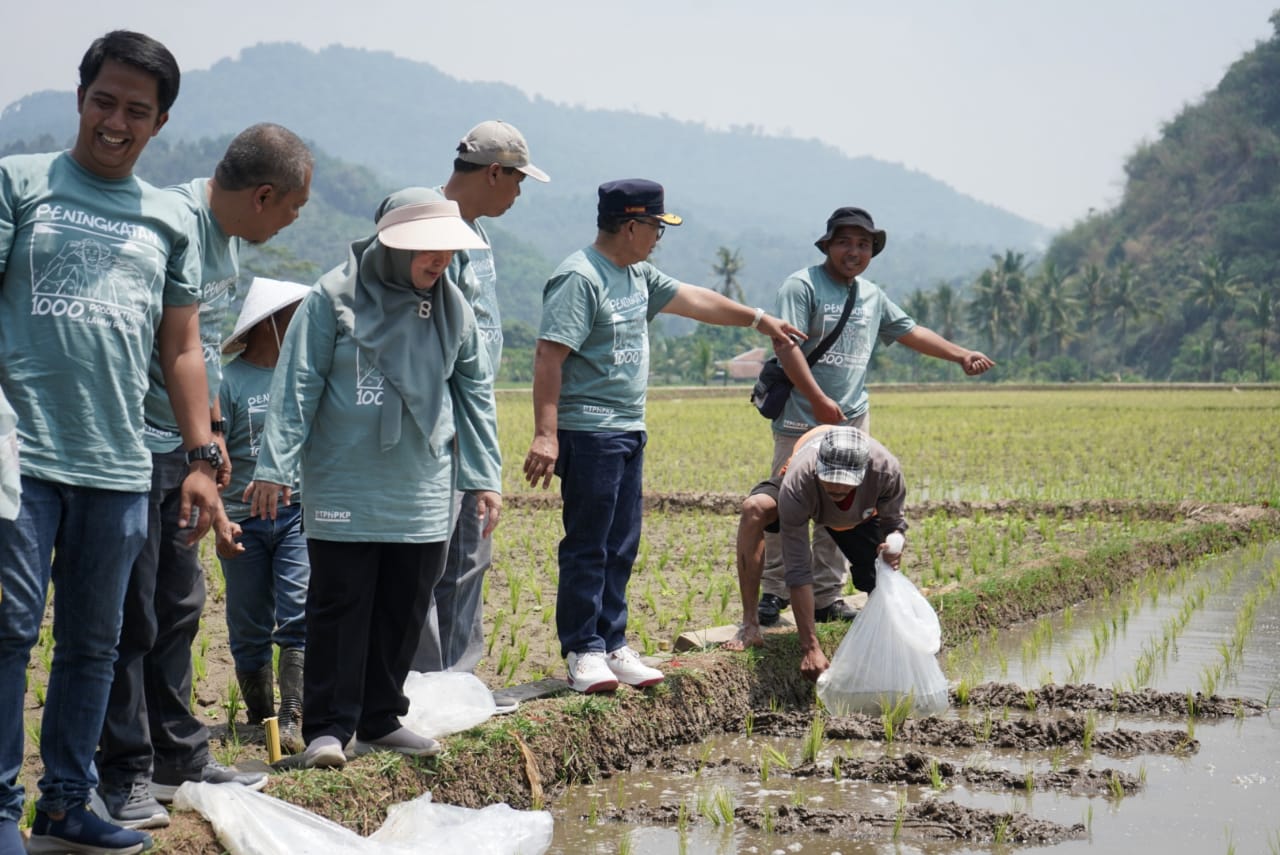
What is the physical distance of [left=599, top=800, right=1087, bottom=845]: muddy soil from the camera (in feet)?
12.1

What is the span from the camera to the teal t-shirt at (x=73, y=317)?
2773mm

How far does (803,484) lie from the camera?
507cm

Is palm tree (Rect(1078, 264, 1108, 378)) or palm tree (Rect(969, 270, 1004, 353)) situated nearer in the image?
palm tree (Rect(1078, 264, 1108, 378))

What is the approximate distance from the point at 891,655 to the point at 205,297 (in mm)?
2754

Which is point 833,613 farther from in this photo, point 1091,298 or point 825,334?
point 1091,298

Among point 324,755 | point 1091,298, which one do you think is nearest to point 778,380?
point 324,755

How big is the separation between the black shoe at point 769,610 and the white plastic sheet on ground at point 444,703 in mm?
1951

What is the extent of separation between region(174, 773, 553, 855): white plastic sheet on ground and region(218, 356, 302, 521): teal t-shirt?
1439 mm

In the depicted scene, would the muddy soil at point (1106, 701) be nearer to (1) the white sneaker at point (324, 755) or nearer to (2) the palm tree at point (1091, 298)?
(1) the white sneaker at point (324, 755)

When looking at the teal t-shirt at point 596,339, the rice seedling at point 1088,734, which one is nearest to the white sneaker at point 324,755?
the teal t-shirt at point 596,339

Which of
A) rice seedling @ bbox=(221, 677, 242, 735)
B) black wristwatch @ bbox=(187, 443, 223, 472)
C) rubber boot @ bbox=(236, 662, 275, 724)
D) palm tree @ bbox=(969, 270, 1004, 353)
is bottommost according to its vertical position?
rice seedling @ bbox=(221, 677, 242, 735)

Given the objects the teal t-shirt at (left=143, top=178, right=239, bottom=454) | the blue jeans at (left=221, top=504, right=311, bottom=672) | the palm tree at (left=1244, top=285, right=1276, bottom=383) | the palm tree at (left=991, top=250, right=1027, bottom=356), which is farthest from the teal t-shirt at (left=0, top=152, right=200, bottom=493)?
the palm tree at (left=991, top=250, right=1027, bottom=356)

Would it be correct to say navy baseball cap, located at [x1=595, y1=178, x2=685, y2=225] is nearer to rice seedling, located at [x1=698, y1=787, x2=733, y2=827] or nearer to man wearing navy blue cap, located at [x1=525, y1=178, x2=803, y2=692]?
man wearing navy blue cap, located at [x1=525, y1=178, x2=803, y2=692]

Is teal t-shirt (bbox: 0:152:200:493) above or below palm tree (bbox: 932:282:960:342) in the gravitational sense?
below
